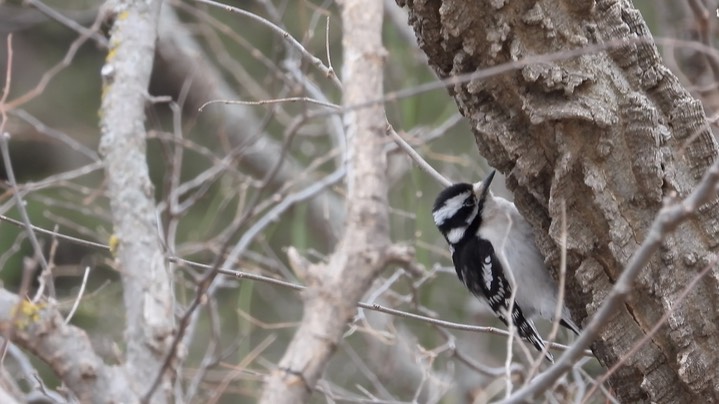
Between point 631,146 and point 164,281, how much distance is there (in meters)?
1.65

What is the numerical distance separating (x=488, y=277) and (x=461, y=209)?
0.37 m

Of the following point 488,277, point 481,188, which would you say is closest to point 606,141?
point 481,188

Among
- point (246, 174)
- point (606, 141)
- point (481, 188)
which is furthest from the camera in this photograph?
point (246, 174)

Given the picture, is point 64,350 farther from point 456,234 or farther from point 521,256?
point 456,234

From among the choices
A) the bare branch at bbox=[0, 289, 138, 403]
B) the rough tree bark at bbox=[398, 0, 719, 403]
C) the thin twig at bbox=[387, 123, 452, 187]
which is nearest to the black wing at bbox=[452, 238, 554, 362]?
the thin twig at bbox=[387, 123, 452, 187]

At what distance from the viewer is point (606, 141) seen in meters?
2.88

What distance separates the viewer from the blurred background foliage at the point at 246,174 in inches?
242

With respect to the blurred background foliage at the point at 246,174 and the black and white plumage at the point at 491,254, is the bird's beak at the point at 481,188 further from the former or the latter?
the blurred background foliage at the point at 246,174

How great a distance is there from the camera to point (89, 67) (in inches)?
388

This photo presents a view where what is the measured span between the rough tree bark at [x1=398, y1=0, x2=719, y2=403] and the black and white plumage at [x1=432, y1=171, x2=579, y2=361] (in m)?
1.16

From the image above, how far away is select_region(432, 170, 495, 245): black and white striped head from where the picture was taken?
14.4 ft

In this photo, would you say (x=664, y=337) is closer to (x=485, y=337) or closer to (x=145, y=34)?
(x=145, y=34)

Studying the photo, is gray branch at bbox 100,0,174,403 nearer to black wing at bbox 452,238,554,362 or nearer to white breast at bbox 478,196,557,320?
white breast at bbox 478,196,557,320

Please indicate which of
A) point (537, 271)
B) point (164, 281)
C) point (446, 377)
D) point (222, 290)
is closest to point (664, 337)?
point (537, 271)
